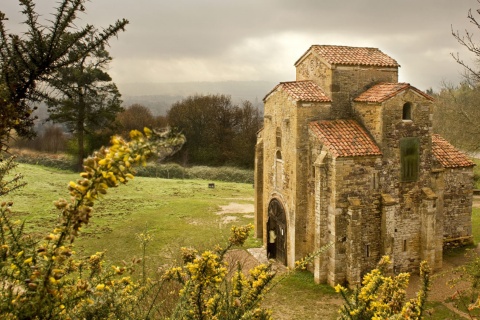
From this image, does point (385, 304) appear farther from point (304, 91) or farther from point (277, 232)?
point (277, 232)

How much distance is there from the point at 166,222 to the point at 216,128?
33518 mm

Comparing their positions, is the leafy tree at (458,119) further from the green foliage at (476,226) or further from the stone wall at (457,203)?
the stone wall at (457,203)

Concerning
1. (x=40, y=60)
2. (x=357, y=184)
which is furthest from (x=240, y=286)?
(x=357, y=184)

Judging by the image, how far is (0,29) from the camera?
3.98 meters

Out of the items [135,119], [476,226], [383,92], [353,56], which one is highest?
[135,119]

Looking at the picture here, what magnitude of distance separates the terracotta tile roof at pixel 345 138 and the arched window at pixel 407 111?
5.47ft

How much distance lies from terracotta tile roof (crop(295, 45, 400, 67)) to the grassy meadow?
28.6 ft

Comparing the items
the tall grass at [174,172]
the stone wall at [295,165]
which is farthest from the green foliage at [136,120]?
the stone wall at [295,165]

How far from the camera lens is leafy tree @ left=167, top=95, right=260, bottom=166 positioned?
5494 cm

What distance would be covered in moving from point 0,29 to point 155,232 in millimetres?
20023

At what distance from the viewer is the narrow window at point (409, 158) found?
16.3 m

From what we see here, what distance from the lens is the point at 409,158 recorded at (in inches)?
645

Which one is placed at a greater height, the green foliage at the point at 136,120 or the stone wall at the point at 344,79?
the green foliage at the point at 136,120

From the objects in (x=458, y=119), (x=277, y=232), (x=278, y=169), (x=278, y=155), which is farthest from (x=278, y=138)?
(x=458, y=119)
